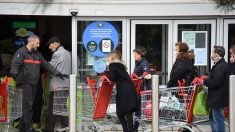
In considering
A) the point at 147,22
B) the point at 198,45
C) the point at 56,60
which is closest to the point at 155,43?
the point at 147,22

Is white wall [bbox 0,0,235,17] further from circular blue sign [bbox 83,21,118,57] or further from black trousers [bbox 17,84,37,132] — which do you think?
black trousers [bbox 17,84,37,132]

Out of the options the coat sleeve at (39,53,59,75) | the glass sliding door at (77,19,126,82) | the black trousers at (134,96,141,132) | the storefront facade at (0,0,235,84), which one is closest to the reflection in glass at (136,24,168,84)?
the storefront facade at (0,0,235,84)

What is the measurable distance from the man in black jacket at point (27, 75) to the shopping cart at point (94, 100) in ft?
3.14

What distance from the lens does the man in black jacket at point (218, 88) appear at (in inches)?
317

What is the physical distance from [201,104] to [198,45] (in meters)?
2.85

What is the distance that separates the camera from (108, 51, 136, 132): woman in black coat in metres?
8.19

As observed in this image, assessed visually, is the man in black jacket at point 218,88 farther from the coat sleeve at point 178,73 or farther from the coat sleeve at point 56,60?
the coat sleeve at point 56,60

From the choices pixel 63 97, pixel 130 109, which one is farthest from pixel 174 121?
pixel 63 97

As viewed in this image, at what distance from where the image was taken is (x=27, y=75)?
875cm

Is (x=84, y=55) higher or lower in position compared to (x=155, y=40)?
lower

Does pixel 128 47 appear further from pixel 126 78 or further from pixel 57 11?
pixel 126 78

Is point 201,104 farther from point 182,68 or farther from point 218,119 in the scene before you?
point 182,68

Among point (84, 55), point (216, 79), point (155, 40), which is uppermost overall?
point (155, 40)

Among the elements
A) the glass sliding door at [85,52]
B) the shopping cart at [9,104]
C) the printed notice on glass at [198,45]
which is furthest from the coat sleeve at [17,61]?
the printed notice on glass at [198,45]
